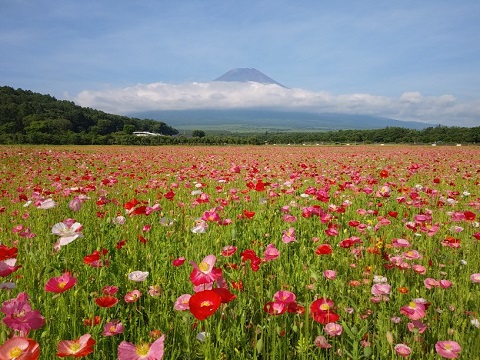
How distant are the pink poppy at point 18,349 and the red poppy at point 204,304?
497 mm

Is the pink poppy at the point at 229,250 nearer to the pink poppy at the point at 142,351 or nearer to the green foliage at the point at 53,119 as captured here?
the pink poppy at the point at 142,351

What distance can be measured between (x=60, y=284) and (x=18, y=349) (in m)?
0.58

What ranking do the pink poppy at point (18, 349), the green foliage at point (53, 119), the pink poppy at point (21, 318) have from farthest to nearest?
the green foliage at point (53, 119)
the pink poppy at point (21, 318)
the pink poppy at point (18, 349)

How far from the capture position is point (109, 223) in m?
3.65

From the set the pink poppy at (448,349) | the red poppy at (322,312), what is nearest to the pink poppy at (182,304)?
the red poppy at (322,312)

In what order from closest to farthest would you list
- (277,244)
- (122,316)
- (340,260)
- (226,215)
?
(122,316)
(340,260)
(277,244)
(226,215)

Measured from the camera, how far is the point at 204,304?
1.29 metres

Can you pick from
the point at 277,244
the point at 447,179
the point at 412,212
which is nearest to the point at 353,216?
the point at 412,212

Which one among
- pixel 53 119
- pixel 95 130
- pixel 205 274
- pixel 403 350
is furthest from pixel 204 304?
pixel 95 130

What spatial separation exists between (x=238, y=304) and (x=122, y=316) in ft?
2.35

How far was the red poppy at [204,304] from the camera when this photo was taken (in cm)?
124

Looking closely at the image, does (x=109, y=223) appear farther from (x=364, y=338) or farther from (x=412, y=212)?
(x=412, y=212)

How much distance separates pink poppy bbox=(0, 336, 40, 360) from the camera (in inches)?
40.9

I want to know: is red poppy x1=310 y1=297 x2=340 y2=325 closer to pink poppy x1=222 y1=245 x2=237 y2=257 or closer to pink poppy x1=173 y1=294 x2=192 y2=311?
pink poppy x1=173 y1=294 x2=192 y2=311
